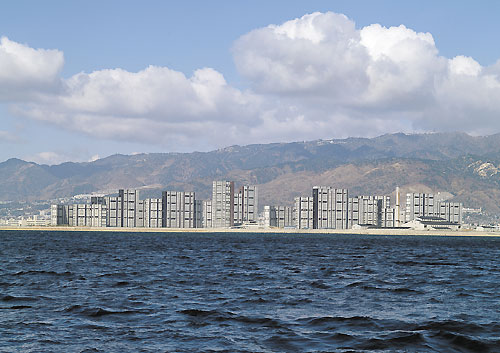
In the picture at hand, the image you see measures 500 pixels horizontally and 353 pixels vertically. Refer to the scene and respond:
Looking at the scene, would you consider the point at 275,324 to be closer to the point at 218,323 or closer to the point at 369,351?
the point at 218,323

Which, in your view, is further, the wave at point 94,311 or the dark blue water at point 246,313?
the wave at point 94,311

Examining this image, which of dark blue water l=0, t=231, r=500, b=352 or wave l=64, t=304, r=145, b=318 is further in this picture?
wave l=64, t=304, r=145, b=318

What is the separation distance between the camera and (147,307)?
4278cm

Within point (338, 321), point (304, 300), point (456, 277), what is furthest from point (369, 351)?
point (456, 277)

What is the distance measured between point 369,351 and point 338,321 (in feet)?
26.5

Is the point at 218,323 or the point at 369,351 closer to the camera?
the point at 369,351

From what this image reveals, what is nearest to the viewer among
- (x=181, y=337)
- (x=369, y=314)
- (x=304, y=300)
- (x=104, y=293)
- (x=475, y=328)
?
(x=181, y=337)

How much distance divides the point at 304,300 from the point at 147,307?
12121 mm

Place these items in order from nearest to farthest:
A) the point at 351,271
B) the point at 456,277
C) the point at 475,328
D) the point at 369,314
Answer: the point at 475,328
the point at 369,314
the point at 456,277
the point at 351,271

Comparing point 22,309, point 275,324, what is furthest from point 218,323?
point 22,309

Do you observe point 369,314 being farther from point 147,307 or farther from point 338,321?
point 147,307

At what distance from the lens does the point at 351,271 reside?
75.8 metres

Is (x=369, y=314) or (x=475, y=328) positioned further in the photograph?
(x=369, y=314)

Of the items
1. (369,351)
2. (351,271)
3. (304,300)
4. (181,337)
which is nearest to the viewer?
(369,351)
